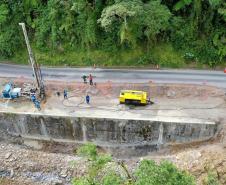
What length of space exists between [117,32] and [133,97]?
9.55 meters

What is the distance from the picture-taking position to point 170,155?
41.2 meters

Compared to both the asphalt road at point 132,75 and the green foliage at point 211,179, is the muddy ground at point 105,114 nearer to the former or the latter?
the asphalt road at point 132,75

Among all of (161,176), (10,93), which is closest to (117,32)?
(10,93)

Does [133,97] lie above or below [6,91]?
above

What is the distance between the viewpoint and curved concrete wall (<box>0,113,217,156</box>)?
40.4m

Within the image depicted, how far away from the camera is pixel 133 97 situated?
41938 millimetres

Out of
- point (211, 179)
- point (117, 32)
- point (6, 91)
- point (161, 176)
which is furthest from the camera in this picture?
point (117, 32)

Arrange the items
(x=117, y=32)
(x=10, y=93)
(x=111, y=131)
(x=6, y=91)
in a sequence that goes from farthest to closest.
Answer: (x=117, y=32)
(x=10, y=93)
(x=6, y=91)
(x=111, y=131)

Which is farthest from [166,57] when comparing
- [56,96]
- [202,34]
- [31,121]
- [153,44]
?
[31,121]

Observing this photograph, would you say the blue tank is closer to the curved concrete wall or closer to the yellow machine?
the curved concrete wall

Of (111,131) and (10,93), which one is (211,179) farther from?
(10,93)

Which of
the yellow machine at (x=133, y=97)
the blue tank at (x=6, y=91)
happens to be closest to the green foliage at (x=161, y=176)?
the yellow machine at (x=133, y=97)

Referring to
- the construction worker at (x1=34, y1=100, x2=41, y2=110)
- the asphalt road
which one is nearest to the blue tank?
the asphalt road

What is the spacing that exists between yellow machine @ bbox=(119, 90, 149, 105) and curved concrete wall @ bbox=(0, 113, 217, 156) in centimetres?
262
